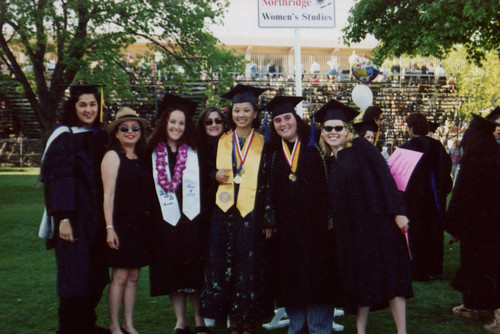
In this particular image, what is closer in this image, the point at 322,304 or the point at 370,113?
the point at 322,304

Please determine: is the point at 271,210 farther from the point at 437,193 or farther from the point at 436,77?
the point at 436,77

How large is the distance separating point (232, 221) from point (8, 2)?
13.5 meters

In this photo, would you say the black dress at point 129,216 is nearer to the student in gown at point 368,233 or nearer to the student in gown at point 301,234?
the student in gown at point 301,234

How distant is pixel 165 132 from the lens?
16.2 ft

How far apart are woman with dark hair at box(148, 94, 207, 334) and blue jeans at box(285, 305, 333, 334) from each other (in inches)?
31.8

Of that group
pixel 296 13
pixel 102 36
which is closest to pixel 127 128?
pixel 296 13

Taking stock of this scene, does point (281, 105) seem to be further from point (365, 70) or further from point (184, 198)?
point (365, 70)

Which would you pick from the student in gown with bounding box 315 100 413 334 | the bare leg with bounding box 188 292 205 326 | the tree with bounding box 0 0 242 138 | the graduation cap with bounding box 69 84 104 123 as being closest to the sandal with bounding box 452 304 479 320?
the student in gown with bounding box 315 100 413 334

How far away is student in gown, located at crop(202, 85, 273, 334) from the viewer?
15.0 feet

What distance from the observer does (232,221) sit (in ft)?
15.3

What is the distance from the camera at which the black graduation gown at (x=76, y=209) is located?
14.6 ft

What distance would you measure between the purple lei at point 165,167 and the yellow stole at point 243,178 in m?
0.30

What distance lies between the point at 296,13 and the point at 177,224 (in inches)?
90.4

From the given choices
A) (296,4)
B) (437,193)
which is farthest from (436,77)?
(296,4)
